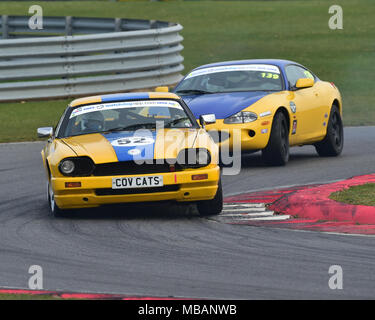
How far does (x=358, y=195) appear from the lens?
970 centimetres

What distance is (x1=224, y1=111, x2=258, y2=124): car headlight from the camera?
13077mm

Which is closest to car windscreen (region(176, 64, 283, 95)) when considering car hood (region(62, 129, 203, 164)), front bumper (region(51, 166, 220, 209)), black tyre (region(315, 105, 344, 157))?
A: black tyre (region(315, 105, 344, 157))

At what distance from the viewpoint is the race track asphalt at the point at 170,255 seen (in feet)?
22.5

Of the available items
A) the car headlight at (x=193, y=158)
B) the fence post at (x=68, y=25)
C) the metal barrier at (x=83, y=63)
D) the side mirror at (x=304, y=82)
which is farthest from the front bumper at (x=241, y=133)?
the fence post at (x=68, y=25)

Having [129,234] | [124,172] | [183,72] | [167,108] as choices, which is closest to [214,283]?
[129,234]

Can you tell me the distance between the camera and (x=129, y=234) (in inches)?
353

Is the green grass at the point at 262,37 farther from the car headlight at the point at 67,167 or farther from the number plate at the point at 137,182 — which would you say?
the number plate at the point at 137,182

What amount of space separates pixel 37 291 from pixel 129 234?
2.20 m

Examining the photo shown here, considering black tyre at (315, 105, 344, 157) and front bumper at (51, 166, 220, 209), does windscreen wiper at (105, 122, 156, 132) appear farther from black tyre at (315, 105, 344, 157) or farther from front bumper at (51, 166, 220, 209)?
black tyre at (315, 105, 344, 157)

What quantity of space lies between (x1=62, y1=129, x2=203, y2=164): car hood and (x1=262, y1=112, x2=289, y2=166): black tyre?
3.00 metres

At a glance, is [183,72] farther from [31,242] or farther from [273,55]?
[31,242]

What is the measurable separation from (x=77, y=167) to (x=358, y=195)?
8.42 feet

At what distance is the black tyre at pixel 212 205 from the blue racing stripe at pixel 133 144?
0.69 m

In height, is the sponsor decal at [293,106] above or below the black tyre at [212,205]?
above
